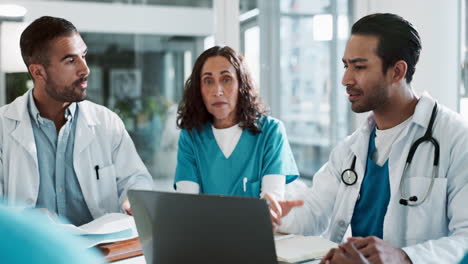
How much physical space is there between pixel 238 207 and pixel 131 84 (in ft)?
7.72

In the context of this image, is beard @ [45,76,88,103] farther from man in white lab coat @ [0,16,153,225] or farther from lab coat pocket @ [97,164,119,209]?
lab coat pocket @ [97,164,119,209]

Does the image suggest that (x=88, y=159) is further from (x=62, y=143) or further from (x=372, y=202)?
(x=372, y=202)

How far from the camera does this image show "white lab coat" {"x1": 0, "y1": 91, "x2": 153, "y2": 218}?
6.52 feet

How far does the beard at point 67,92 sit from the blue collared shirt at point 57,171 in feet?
0.31

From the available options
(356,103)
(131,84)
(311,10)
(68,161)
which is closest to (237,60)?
(356,103)

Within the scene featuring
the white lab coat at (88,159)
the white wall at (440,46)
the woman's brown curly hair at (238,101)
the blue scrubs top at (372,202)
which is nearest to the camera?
the blue scrubs top at (372,202)

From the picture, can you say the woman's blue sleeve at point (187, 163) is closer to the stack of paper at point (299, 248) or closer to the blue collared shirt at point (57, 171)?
the blue collared shirt at point (57, 171)

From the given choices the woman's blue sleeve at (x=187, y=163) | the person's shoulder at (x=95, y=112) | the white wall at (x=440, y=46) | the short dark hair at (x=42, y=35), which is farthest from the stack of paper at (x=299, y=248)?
the white wall at (x=440, y=46)

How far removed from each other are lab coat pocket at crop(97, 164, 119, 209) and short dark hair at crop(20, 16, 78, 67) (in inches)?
21.7

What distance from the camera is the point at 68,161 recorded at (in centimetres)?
208

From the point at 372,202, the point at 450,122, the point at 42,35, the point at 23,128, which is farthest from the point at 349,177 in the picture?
the point at 42,35

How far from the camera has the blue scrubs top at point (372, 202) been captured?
5.58 ft

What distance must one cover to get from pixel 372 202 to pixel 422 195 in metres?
0.21

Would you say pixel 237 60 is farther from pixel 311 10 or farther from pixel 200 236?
pixel 311 10
